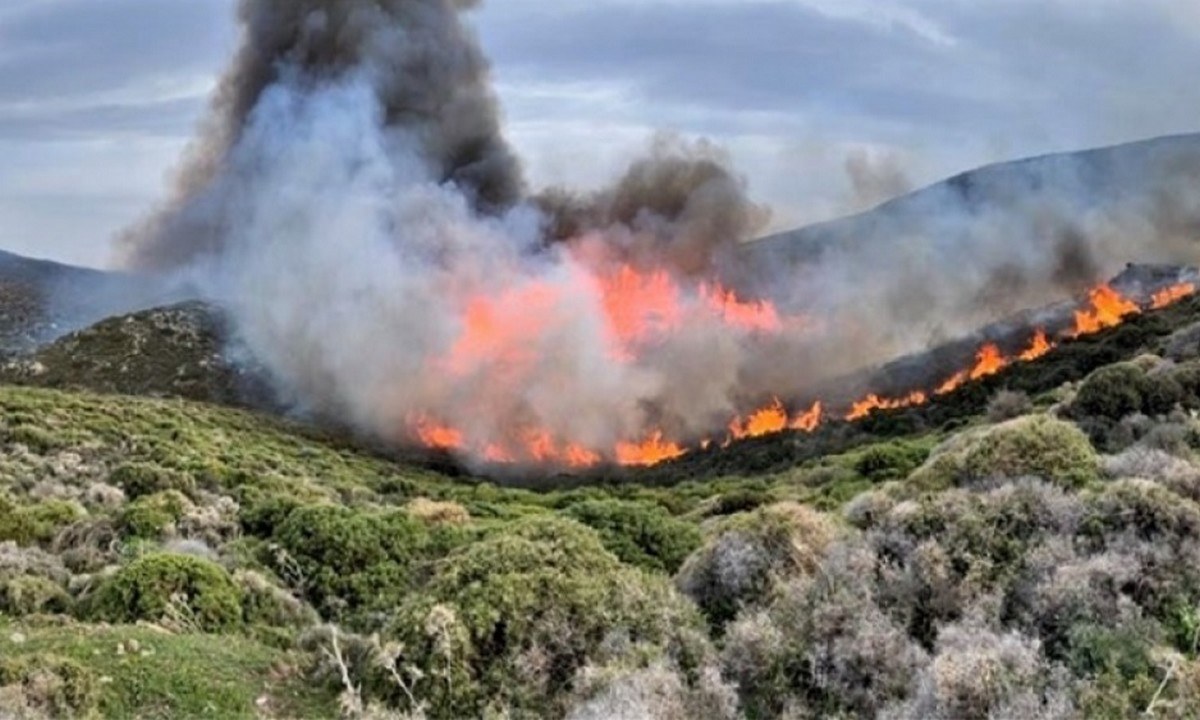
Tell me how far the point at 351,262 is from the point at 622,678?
2459 inches

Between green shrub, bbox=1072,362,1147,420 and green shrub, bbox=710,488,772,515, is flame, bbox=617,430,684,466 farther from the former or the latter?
green shrub, bbox=1072,362,1147,420

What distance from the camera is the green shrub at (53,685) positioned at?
8.64 meters

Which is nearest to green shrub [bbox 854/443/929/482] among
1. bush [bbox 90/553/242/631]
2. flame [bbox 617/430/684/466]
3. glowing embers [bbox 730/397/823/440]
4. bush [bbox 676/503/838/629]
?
bush [bbox 676/503/838/629]

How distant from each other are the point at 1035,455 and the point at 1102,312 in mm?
75001

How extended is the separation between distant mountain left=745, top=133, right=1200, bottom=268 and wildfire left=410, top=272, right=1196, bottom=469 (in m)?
21.6

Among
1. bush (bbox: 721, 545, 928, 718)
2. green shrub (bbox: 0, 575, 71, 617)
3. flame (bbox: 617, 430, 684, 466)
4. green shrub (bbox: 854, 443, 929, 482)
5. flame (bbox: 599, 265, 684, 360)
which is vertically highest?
bush (bbox: 721, 545, 928, 718)

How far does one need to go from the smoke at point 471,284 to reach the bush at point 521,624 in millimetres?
51116

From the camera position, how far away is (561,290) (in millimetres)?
68438

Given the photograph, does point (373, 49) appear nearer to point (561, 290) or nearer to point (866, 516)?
point (561, 290)

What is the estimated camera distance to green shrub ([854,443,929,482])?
32.1 m

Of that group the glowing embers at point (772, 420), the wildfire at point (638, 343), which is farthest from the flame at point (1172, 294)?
the glowing embers at point (772, 420)

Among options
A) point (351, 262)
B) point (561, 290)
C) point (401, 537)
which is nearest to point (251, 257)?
point (351, 262)

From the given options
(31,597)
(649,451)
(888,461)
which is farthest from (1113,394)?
(649,451)

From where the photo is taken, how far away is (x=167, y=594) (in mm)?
13555
